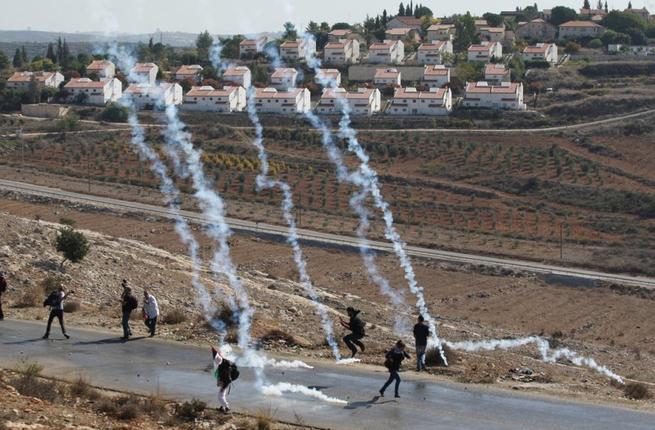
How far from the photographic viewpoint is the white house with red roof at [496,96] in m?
118

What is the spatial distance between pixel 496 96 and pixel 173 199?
51.6m

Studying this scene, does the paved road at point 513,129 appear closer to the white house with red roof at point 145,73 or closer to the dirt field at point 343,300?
the white house with red roof at point 145,73

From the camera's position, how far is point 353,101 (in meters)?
117

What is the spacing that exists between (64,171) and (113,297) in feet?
188

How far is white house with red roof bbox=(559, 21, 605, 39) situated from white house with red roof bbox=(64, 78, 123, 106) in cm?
7121

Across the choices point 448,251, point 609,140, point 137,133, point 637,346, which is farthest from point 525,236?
point 137,133

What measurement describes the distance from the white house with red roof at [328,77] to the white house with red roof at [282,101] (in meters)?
8.94

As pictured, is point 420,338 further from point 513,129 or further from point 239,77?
point 239,77

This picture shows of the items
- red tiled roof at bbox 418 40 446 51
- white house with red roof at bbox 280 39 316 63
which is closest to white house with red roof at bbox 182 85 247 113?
white house with red roof at bbox 280 39 316 63

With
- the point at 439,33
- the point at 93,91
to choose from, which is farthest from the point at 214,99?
the point at 439,33

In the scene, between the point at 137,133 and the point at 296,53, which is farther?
the point at 296,53

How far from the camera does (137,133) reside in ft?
348

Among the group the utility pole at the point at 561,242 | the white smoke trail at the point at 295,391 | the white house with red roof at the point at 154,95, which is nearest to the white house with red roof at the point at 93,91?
the white house with red roof at the point at 154,95

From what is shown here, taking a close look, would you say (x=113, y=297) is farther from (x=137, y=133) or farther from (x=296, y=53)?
(x=296, y=53)
